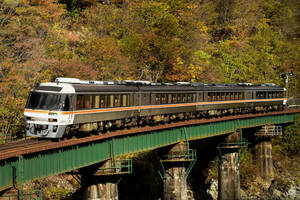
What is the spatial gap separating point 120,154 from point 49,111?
6.40 meters

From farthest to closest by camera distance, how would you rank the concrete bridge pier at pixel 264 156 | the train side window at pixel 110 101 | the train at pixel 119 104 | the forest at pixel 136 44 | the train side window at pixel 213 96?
the concrete bridge pier at pixel 264 156 < the forest at pixel 136 44 < the train side window at pixel 213 96 < the train side window at pixel 110 101 < the train at pixel 119 104

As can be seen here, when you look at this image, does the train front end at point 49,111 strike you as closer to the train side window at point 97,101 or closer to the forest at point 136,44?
the train side window at point 97,101

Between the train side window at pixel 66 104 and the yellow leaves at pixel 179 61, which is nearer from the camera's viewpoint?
the train side window at pixel 66 104

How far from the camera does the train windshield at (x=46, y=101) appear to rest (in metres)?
27.1

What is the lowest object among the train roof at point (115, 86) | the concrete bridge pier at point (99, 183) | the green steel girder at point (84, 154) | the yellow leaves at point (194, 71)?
the concrete bridge pier at point (99, 183)

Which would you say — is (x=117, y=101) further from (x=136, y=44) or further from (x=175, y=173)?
(x=136, y=44)

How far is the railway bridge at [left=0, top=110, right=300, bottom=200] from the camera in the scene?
22.3 m

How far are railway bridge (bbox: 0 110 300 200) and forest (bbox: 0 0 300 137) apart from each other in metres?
12.8

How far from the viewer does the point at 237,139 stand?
50188mm

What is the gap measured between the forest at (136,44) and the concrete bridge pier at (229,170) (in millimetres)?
16598

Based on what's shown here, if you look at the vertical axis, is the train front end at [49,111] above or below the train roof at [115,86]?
below

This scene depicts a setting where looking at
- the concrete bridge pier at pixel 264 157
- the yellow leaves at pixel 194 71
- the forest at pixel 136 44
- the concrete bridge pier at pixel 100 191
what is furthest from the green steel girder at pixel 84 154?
the yellow leaves at pixel 194 71

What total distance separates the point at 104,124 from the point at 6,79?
50.3ft

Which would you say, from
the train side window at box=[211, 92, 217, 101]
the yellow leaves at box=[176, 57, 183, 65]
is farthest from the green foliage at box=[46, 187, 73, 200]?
the yellow leaves at box=[176, 57, 183, 65]
